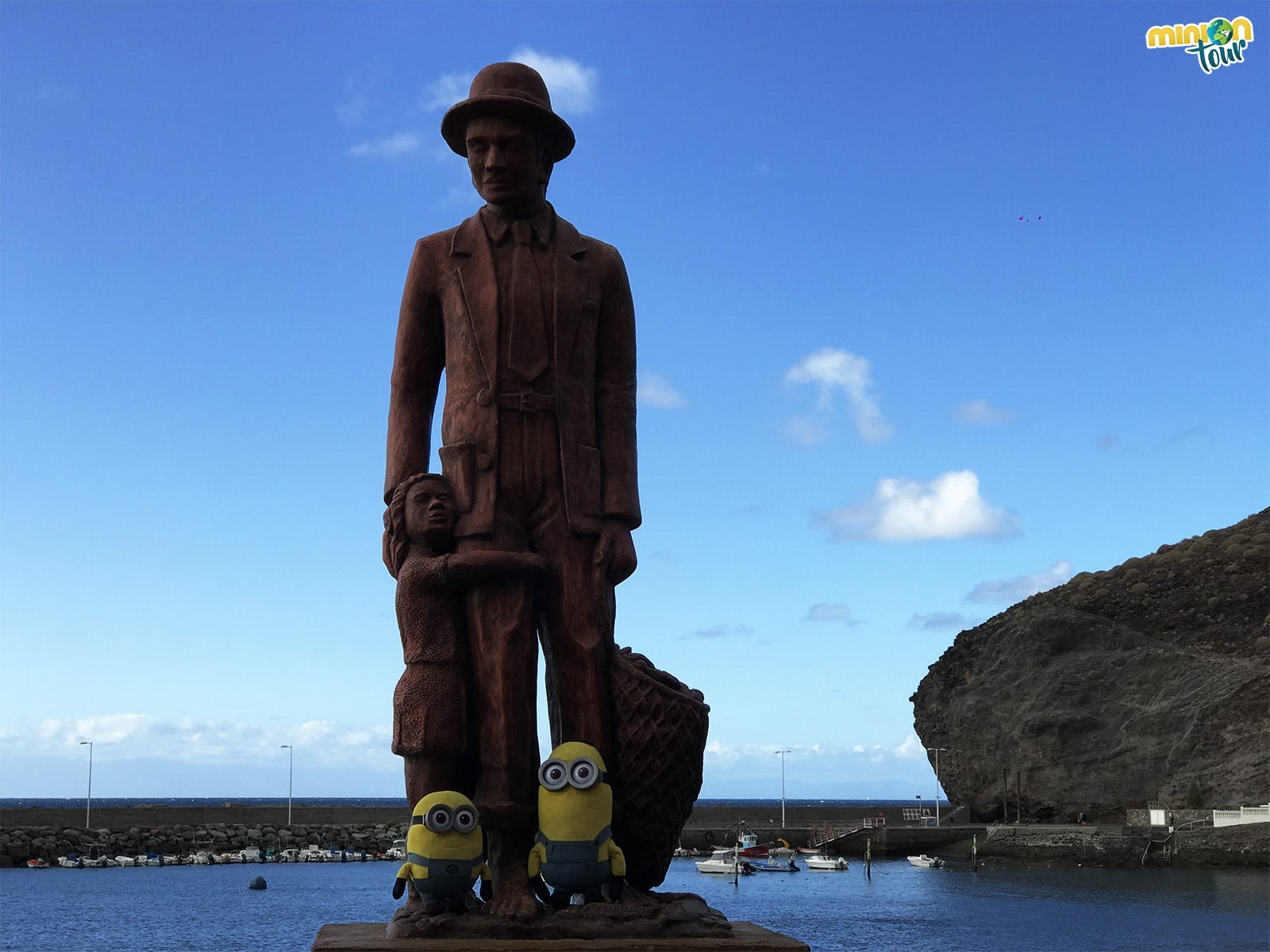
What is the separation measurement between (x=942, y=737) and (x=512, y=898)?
68997 millimetres

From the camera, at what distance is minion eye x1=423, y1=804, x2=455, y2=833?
7039 mm

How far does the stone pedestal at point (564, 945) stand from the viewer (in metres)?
6.74

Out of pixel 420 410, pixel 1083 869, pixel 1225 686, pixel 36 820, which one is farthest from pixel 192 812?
pixel 420 410

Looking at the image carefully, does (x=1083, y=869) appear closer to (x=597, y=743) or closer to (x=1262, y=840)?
(x=1262, y=840)

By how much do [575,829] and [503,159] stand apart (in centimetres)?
388

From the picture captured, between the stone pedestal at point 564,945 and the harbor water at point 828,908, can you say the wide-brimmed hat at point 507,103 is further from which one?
the harbor water at point 828,908

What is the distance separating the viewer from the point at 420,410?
8.41 metres

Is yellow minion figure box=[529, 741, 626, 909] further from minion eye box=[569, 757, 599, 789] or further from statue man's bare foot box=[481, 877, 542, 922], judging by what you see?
statue man's bare foot box=[481, 877, 542, 922]

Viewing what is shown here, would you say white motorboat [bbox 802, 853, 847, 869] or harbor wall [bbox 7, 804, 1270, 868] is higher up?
harbor wall [bbox 7, 804, 1270, 868]

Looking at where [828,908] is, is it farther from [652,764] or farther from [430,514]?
[430,514]

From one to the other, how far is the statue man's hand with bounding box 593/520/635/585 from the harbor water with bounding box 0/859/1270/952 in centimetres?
2990

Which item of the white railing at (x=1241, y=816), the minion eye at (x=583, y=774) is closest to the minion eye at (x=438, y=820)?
the minion eye at (x=583, y=774)

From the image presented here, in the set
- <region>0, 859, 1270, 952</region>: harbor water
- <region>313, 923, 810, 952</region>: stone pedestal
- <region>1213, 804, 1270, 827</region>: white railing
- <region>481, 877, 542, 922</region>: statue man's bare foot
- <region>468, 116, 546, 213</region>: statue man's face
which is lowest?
<region>0, 859, 1270, 952</region>: harbor water

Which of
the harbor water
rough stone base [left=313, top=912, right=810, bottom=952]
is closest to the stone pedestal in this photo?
rough stone base [left=313, top=912, right=810, bottom=952]
